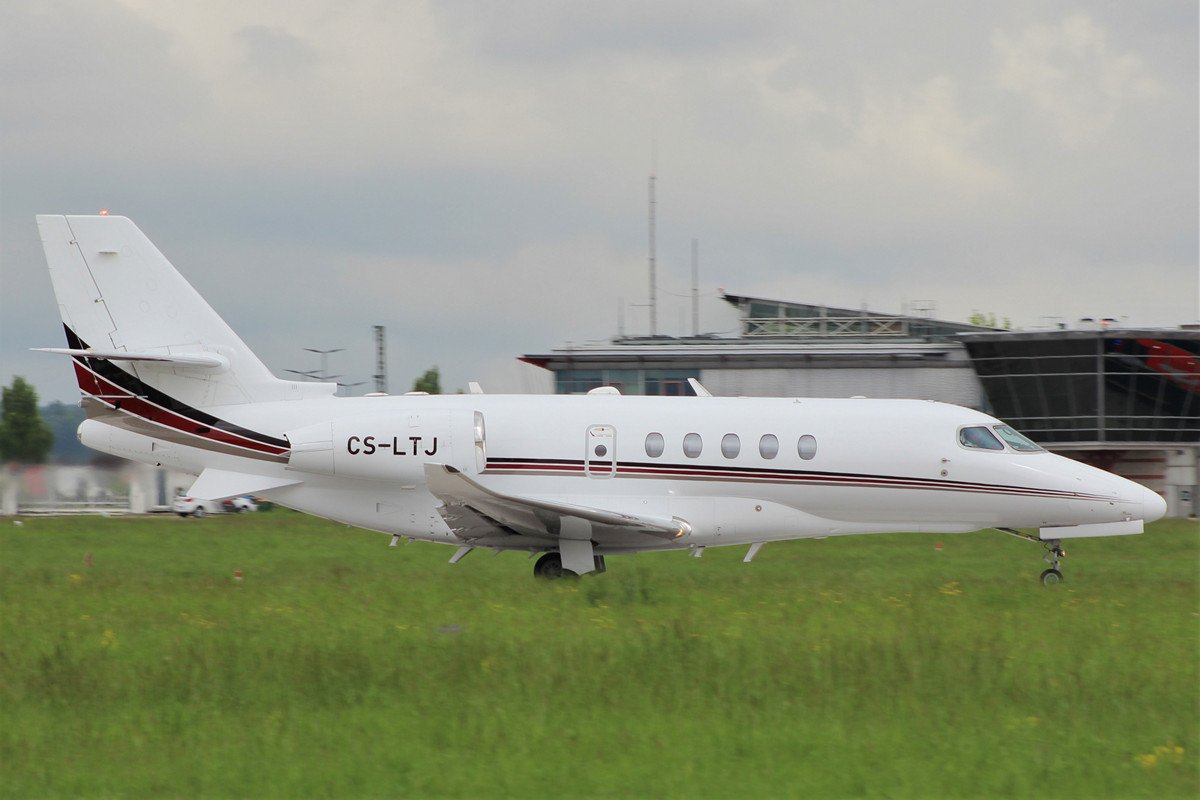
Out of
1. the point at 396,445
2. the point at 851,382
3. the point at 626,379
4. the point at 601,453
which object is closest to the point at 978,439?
the point at 601,453

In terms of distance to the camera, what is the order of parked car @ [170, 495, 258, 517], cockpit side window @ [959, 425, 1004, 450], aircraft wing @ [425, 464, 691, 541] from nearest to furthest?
aircraft wing @ [425, 464, 691, 541] → cockpit side window @ [959, 425, 1004, 450] → parked car @ [170, 495, 258, 517]

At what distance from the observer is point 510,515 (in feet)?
54.6

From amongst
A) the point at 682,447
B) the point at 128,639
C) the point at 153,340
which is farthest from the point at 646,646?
the point at 153,340

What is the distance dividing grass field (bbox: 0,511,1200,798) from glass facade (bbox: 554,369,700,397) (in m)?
29.7

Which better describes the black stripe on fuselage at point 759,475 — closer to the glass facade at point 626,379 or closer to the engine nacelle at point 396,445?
the engine nacelle at point 396,445

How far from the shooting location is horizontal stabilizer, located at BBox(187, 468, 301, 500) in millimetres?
17844

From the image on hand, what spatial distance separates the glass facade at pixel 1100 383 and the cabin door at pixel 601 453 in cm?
2737

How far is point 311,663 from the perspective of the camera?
422 inches

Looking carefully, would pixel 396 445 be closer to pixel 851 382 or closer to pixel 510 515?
pixel 510 515

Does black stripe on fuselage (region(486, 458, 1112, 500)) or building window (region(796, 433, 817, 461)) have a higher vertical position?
building window (region(796, 433, 817, 461))

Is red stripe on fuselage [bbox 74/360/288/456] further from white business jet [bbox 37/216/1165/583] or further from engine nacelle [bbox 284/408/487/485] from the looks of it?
engine nacelle [bbox 284/408/487/485]

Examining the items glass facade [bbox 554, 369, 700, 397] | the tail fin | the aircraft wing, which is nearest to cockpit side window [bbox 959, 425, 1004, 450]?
the aircraft wing

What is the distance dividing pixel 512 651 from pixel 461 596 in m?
3.97

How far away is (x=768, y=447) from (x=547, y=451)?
9.70ft
